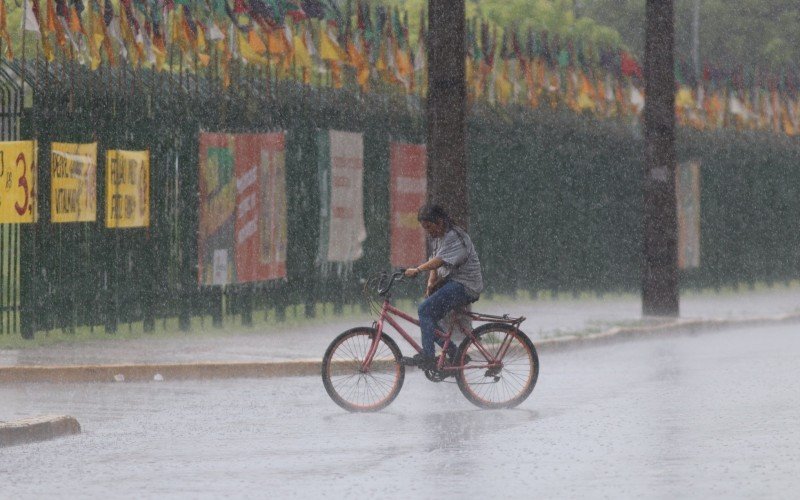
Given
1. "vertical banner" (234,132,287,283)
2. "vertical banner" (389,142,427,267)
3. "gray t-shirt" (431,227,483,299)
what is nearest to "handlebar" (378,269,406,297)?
"gray t-shirt" (431,227,483,299)

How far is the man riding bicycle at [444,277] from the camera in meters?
13.6

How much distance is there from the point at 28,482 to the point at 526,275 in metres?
18.2

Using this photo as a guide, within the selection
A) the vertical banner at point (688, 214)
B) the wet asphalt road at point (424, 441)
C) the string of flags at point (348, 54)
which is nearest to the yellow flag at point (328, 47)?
the string of flags at point (348, 54)

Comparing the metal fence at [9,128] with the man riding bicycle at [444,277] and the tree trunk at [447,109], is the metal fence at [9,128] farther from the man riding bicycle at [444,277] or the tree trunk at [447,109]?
the man riding bicycle at [444,277]

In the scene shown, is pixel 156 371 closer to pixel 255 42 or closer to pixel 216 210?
pixel 216 210

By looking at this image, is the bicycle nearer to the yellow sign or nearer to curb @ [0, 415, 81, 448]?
curb @ [0, 415, 81, 448]

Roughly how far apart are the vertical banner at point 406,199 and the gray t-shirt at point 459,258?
9.83m

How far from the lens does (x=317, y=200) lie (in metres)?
22.2

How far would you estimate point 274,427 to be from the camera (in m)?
12.3

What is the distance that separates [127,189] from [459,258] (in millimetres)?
A: 6285

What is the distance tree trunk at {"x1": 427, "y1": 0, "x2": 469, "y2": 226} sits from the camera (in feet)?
59.6

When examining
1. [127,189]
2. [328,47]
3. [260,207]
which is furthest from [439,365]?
[328,47]

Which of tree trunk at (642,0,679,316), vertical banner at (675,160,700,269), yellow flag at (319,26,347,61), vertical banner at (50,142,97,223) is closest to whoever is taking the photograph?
vertical banner at (50,142,97,223)

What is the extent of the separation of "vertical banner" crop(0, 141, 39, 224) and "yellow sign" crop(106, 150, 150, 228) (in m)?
1.20
